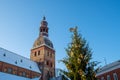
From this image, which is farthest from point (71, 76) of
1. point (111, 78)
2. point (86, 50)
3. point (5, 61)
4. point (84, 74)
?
point (5, 61)

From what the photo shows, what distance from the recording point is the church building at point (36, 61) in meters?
47.9

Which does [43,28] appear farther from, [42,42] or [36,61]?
[36,61]

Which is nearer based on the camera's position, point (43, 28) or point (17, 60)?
point (17, 60)

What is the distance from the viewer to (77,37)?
56.2 feet

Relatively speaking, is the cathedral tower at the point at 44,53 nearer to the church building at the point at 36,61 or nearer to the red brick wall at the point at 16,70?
the church building at the point at 36,61

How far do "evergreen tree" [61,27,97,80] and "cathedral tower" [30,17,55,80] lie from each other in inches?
1569

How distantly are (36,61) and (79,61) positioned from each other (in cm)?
4545

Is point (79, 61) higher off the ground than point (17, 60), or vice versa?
point (17, 60)

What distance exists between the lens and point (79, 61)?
50.4 feet

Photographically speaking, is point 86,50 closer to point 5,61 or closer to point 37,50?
point 5,61

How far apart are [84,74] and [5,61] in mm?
36186

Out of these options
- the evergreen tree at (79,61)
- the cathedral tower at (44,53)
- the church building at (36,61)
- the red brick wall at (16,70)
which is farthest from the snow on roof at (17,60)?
the evergreen tree at (79,61)

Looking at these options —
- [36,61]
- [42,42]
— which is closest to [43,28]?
[42,42]

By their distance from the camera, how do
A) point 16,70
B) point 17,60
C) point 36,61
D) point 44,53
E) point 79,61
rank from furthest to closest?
point 36,61 < point 44,53 < point 17,60 < point 16,70 < point 79,61
